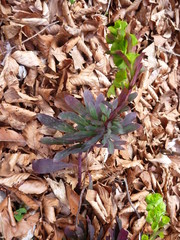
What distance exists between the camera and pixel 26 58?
3.76 feet

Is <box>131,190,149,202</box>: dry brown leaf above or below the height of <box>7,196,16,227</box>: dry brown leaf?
below

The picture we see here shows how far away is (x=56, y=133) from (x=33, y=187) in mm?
233

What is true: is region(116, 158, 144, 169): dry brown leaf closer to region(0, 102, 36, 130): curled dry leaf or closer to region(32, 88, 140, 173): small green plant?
region(32, 88, 140, 173): small green plant

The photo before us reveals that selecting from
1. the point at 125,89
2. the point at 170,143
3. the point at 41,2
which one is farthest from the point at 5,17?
the point at 170,143

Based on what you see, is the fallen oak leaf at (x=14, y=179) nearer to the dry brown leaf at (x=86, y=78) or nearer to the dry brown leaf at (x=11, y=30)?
the dry brown leaf at (x=86, y=78)

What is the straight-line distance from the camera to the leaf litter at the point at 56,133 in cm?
108

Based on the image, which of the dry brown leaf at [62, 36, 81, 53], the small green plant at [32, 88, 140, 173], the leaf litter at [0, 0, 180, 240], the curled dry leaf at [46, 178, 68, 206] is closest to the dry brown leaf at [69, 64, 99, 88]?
the leaf litter at [0, 0, 180, 240]

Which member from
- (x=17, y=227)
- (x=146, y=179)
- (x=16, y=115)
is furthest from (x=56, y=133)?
(x=146, y=179)

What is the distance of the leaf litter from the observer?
1.08 metres

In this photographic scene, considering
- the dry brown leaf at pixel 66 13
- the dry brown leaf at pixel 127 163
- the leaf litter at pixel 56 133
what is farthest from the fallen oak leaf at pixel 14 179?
the dry brown leaf at pixel 66 13

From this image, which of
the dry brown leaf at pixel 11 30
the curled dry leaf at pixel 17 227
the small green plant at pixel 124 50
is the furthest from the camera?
the dry brown leaf at pixel 11 30

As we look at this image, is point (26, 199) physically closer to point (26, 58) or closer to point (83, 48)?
point (26, 58)

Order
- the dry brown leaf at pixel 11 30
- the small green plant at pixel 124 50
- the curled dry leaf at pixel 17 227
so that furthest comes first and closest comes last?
the dry brown leaf at pixel 11 30 < the curled dry leaf at pixel 17 227 < the small green plant at pixel 124 50

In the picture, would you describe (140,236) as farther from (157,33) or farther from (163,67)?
(157,33)
